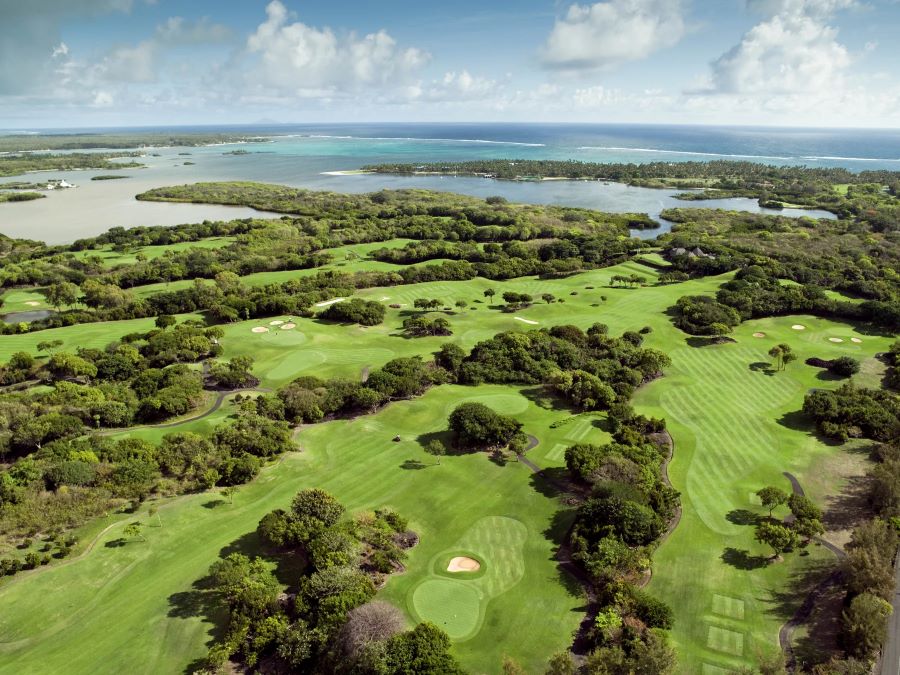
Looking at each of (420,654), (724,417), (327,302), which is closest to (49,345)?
(327,302)

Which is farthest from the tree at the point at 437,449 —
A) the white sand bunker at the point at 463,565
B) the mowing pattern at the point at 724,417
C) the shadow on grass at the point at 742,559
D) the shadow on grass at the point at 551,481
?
the shadow on grass at the point at 742,559

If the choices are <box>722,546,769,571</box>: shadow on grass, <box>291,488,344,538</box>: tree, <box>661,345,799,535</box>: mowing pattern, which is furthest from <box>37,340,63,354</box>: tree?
<box>722,546,769,571</box>: shadow on grass

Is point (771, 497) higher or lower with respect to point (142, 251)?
lower

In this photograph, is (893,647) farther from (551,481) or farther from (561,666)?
(551,481)

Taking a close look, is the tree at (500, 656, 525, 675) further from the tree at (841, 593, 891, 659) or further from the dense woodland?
the tree at (841, 593, 891, 659)

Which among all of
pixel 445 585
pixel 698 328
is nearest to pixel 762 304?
pixel 698 328

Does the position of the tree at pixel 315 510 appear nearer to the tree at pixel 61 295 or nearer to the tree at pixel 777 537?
the tree at pixel 777 537
